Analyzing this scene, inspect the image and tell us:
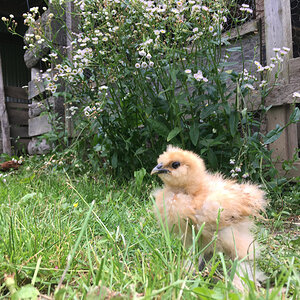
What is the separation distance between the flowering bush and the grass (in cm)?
80

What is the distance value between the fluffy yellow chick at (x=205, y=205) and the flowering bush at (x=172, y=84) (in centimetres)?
87

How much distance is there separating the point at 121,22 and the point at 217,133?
149 centimetres

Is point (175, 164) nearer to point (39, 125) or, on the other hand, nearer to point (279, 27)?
point (279, 27)

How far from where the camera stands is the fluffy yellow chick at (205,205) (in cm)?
172

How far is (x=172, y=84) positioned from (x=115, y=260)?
193 cm

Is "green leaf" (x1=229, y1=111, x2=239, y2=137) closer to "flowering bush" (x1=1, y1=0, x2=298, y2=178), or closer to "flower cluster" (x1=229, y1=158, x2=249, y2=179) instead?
"flowering bush" (x1=1, y1=0, x2=298, y2=178)

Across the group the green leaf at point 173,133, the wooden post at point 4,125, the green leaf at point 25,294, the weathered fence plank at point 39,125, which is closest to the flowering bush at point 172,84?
the green leaf at point 173,133

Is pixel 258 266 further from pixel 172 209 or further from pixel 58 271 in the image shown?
pixel 58 271

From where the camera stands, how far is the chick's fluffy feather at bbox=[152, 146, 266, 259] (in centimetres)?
172

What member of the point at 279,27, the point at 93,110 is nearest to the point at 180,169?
the point at 93,110

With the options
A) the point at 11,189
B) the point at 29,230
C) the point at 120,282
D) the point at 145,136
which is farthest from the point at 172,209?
the point at 11,189

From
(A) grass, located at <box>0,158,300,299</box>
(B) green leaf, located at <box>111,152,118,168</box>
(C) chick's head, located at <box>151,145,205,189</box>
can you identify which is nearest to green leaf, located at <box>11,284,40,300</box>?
(A) grass, located at <box>0,158,300,299</box>

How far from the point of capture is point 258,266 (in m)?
1.82

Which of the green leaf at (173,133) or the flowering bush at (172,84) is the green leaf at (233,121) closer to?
the flowering bush at (172,84)
